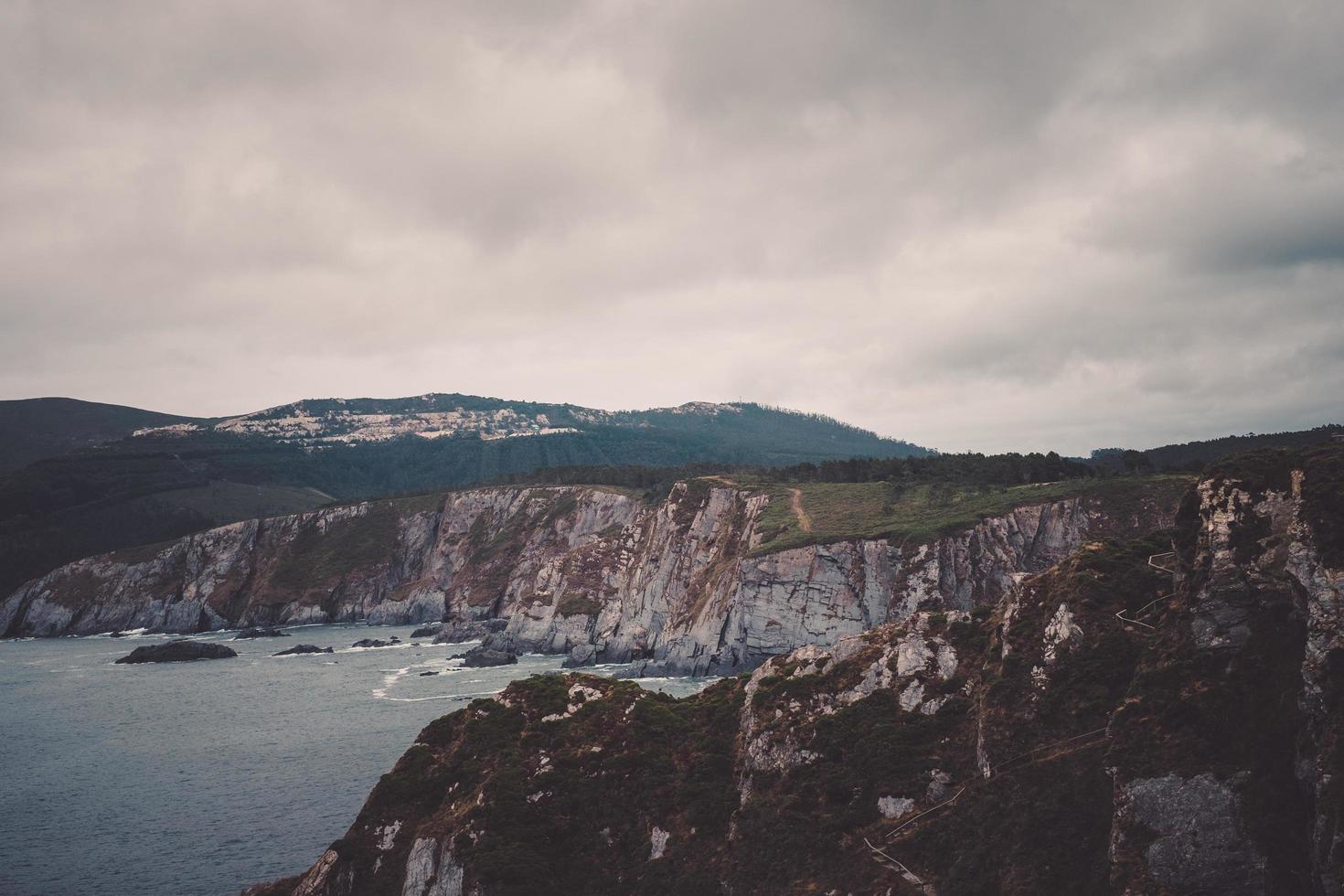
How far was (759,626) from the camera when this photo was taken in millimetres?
116875

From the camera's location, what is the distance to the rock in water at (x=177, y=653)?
492 ft

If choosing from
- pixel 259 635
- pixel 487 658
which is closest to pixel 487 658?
pixel 487 658

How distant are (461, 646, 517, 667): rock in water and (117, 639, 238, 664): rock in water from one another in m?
Answer: 55.7

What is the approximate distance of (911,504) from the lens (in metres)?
133

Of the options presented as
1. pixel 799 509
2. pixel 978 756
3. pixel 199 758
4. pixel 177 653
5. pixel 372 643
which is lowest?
pixel 372 643

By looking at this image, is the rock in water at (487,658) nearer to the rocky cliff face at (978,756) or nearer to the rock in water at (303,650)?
the rock in water at (303,650)

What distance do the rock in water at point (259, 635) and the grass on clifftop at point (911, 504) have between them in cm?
12655

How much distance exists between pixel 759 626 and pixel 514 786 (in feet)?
271

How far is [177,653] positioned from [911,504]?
467 feet

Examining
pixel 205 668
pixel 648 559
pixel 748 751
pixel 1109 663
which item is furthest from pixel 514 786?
pixel 205 668

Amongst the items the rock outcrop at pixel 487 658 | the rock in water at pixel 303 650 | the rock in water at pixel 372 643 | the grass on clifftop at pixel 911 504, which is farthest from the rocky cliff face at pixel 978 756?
the rock in water at pixel 372 643

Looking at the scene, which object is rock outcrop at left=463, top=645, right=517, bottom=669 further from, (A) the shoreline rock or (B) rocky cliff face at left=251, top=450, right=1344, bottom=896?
(B) rocky cliff face at left=251, top=450, right=1344, bottom=896

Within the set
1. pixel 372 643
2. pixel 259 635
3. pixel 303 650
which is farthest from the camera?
pixel 259 635

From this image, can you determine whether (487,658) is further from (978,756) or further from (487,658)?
(978,756)
